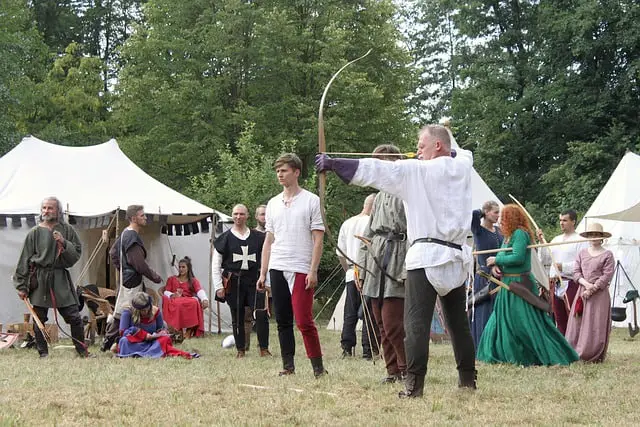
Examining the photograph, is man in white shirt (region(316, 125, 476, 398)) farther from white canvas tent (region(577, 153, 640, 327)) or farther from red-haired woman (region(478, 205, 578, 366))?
white canvas tent (region(577, 153, 640, 327))

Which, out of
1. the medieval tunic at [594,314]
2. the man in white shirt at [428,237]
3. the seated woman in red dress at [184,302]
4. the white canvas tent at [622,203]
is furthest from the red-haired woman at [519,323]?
the white canvas tent at [622,203]

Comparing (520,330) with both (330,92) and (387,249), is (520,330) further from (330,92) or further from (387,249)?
(330,92)

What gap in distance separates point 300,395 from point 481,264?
128 inches

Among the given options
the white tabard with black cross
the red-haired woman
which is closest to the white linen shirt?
the red-haired woman

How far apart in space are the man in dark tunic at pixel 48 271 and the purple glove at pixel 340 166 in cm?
447

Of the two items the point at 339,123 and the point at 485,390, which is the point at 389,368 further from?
the point at 339,123

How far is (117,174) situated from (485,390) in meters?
8.87

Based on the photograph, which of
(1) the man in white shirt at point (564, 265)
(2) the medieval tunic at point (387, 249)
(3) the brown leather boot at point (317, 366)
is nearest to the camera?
(2) the medieval tunic at point (387, 249)

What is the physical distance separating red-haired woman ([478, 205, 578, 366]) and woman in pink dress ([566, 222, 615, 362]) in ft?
1.87

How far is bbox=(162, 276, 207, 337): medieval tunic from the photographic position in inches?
464

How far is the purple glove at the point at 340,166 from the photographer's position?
473 centimetres

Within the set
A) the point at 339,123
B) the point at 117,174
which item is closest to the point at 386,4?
the point at 339,123

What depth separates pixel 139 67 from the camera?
22.8 metres

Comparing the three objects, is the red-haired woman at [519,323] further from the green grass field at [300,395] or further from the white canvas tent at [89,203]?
the white canvas tent at [89,203]
